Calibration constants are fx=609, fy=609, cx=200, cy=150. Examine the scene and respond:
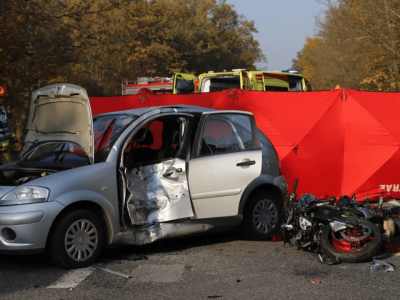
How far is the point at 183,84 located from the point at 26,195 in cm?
1026

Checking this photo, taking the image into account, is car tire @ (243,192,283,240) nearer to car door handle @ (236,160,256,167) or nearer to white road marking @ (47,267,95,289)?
car door handle @ (236,160,256,167)

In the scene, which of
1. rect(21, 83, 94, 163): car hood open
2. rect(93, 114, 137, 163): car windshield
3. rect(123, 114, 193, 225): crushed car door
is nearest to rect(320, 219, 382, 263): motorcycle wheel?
rect(123, 114, 193, 225): crushed car door

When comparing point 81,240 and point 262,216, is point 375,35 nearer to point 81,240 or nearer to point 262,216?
point 262,216

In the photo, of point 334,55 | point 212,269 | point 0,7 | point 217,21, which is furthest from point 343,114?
point 217,21

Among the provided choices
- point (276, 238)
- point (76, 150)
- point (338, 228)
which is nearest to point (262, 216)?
point (276, 238)

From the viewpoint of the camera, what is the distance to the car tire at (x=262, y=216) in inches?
302

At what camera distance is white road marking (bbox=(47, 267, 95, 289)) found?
18.7 feet

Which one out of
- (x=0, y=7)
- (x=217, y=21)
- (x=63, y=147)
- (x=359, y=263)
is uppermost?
(x=217, y=21)

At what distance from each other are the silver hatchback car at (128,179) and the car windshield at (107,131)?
17 millimetres

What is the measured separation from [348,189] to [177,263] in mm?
4873

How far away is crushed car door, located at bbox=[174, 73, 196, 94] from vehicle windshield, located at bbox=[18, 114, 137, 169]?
8.34m

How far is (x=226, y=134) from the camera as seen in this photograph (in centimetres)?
769

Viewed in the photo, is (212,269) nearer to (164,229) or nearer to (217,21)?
(164,229)

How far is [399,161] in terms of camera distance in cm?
1052
